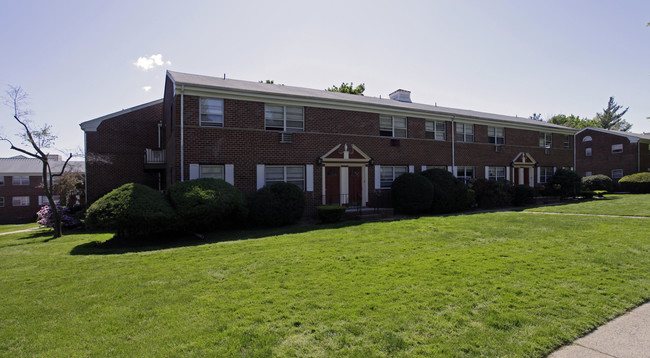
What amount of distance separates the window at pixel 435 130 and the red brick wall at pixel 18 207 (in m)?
46.6

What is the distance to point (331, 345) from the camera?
3.21 metres

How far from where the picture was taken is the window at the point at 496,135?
69.3 ft

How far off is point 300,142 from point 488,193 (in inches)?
415

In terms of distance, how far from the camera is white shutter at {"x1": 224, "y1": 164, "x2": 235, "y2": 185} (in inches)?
509

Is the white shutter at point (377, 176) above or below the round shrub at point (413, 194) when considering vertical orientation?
above

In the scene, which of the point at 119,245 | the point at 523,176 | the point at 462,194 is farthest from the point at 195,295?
the point at 523,176

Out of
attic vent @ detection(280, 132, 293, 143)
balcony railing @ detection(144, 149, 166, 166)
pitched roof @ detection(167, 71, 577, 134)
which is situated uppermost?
pitched roof @ detection(167, 71, 577, 134)

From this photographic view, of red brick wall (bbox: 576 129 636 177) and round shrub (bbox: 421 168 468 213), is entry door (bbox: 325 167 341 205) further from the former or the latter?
red brick wall (bbox: 576 129 636 177)

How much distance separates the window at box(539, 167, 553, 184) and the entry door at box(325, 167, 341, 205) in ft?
56.0

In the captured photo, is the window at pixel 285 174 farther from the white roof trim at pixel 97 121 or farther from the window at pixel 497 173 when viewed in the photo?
the window at pixel 497 173

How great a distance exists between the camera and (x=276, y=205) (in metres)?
11.8

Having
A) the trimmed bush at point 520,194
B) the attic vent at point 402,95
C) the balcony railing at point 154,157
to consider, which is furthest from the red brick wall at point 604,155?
the balcony railing at point 154,157

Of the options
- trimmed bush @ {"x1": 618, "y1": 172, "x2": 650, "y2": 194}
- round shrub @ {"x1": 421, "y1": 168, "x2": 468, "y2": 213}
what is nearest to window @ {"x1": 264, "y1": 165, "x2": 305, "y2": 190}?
round shrub @ {"x1": 421, "y1": 168, "x2": 468, "y2": 213}

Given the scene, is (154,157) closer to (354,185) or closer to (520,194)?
(354,185)
